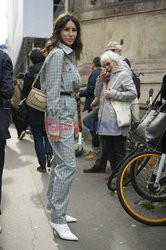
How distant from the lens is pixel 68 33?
3582 millimetres

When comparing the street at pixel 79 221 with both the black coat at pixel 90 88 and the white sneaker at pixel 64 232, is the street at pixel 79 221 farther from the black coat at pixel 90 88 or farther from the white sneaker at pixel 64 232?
the black coat at pixel 90 88

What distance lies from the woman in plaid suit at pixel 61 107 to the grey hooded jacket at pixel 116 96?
139 centimetres

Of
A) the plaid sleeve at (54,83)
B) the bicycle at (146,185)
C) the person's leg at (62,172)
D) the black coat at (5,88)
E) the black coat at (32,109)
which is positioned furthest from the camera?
the black coat at (32,109)

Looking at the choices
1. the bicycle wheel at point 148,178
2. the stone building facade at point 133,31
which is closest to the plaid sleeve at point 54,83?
the bicycle wheel at point 148,178

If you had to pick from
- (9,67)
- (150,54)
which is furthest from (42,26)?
(9,67)

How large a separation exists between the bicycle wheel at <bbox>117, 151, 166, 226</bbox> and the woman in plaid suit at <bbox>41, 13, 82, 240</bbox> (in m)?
0.63

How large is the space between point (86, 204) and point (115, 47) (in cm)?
237

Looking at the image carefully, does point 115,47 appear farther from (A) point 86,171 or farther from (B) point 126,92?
(A) point 86,171

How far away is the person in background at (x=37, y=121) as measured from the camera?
5992mm

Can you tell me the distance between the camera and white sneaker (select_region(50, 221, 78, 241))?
11.7ft

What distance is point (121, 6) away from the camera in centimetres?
937

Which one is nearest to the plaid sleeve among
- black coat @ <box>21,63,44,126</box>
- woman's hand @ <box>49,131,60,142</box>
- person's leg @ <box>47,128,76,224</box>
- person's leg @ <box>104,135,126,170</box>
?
woman's hand @ <box>49,131,60,142</box>

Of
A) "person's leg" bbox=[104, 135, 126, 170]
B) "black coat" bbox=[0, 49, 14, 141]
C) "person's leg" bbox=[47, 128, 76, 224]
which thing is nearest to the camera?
"person's leg" bbox=[47, 128, 76, 224]

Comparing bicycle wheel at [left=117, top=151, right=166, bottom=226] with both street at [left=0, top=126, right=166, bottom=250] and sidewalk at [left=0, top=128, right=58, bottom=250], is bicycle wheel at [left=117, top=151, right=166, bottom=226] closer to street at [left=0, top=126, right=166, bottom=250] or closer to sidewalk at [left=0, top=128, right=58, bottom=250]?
street at [left=0, top=126, right=166, bottom=250]
